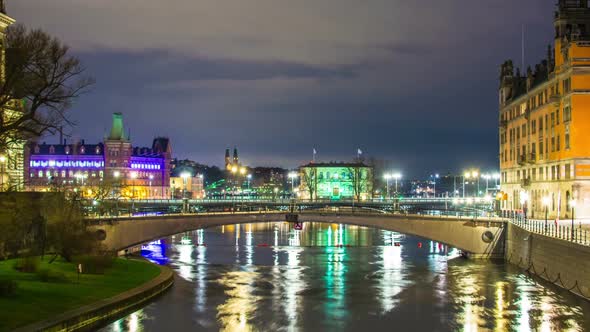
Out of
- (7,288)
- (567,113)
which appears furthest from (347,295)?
(567,113)

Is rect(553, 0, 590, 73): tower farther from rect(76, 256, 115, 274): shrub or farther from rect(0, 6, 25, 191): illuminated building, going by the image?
rect(0, 6, 25, 191): illuminated building

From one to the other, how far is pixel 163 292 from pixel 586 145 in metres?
50.6

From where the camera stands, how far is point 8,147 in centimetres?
5028

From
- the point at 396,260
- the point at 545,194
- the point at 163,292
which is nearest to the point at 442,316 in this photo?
the point at 163,292

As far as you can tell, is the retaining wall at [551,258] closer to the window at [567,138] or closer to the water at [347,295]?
the water at [347,295]

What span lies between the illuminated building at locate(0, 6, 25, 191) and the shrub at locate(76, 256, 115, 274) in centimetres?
750

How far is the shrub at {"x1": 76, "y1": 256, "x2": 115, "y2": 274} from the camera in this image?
56344 mm

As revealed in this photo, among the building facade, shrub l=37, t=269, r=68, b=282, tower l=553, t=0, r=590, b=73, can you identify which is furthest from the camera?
tower l=553, t=0, r=590, b=73

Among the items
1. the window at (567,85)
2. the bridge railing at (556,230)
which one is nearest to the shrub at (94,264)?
the bridge railing at (556,230)

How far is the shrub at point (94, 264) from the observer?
5634 centimetres

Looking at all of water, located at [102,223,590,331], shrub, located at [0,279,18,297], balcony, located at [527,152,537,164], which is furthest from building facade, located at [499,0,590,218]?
shrub, located at [0,279,18,297]

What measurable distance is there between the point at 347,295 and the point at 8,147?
27375 mm

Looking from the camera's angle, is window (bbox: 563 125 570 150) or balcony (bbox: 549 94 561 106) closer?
window (bbox: 563 125 570 150)

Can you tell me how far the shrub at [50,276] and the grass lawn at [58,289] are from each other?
0.40 meters
